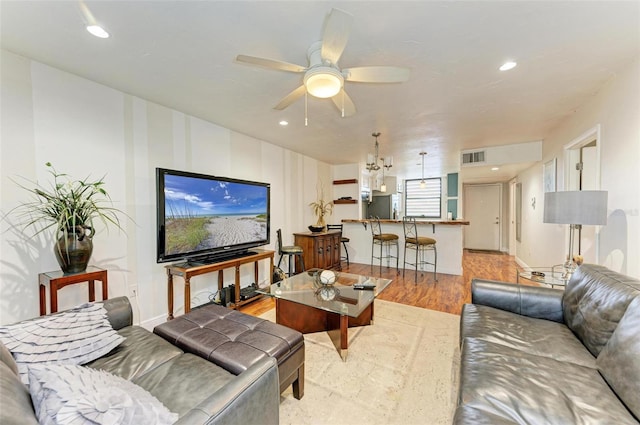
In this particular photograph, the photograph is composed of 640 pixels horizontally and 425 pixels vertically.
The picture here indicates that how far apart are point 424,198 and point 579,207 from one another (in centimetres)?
637

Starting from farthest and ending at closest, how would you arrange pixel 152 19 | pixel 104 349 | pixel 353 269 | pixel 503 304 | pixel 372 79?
→ pixel 353 269, pixel 503 304, pixel 372 79, pixel 152 19, pixel 104 349

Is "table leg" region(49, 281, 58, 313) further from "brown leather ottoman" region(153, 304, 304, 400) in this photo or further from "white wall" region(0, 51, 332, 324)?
"brown leather ottoman" region(153, 304, 304, 400)

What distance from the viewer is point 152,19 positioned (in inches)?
59.1

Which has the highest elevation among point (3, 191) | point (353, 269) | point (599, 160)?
point (599, 160)

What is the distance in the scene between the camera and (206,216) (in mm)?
2965

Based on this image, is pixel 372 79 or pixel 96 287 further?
pixel 96 287

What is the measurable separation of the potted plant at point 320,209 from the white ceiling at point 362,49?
8.11ft

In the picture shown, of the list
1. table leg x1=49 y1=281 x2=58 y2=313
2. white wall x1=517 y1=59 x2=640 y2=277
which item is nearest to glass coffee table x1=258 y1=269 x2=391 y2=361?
table leg x1=49 y1=281 x2=58 y2=313

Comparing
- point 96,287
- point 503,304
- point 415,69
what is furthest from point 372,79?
point 96,287

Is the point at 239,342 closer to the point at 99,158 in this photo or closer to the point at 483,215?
the point at 99,158

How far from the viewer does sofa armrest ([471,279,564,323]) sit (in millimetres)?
1894

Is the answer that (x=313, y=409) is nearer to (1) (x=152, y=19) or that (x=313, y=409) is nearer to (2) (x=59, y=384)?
(2) (x=59, y=384)

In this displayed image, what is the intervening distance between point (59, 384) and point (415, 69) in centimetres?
267

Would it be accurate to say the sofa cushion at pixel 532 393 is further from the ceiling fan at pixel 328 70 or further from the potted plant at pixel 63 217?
the potted plant at pixel 63 217
